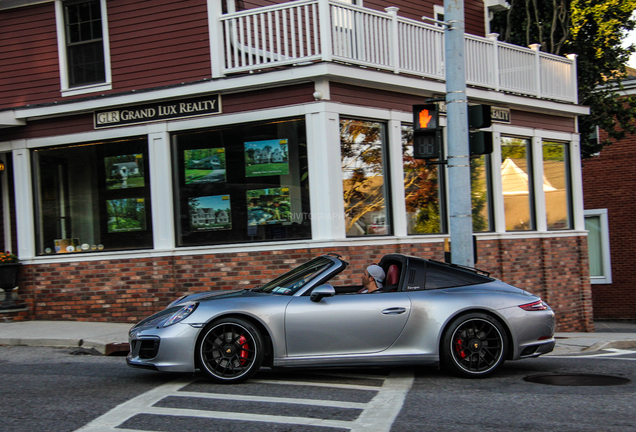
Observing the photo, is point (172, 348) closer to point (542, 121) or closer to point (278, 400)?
point (278, 400)

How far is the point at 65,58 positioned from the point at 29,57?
2.58 feet

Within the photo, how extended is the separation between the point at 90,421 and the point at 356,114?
792cm

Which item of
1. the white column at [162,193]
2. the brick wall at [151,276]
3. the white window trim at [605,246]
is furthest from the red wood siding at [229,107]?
the white window trim at [605,246]

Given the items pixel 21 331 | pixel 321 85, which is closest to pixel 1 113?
pixel 21 331

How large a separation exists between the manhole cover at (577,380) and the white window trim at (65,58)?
934 centimetres

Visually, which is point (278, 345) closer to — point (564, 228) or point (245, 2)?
point (245, 2)

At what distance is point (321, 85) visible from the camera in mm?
11805

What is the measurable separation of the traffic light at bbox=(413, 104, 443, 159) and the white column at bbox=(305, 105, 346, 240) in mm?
2454

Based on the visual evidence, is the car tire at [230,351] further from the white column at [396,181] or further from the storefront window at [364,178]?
the white column at [396,181]

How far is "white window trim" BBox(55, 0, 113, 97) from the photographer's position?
1327 centimetres

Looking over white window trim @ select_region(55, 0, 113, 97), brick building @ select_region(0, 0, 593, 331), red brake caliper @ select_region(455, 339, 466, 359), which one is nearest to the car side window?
red brake caliper @ select_region(455, 339, 466, 359)

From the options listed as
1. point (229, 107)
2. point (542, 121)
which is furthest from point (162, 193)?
point (542, 121)

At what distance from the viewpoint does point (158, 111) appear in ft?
42.1

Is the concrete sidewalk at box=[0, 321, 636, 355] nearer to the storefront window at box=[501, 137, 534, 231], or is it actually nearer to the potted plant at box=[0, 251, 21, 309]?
the potted plant at box=[0, 251, 21, 309]
